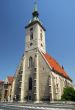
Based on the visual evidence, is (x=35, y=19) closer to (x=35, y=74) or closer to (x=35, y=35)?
(x=35, y=35)

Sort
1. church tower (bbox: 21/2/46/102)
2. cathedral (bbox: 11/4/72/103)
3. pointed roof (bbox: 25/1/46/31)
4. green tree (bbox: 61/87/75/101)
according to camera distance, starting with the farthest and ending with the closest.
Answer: pointed roof (bbox: 25/1/46/31), church tower (bbox: 21/2/46/102), cathedral (bbox: 11/4/72/103), green tree (bbox: 61/87/75/101)

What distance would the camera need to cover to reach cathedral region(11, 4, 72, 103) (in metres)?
38.9

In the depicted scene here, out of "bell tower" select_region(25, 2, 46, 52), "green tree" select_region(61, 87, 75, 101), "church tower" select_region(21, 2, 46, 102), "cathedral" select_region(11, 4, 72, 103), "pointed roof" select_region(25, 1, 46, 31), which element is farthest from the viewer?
"pointed roof" select_region(25, 1, 46, 31)

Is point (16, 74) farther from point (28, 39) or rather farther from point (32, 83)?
point (28, 39)

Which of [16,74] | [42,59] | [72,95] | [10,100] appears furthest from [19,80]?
[72,95]

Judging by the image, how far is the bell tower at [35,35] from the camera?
153 feet

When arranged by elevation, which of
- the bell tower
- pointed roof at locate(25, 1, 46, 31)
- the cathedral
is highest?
pointed roof at locate(25, 1, 46, 31)

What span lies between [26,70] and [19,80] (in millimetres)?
3490

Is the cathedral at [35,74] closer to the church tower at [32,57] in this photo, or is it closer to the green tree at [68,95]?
the church tower at [32,57]

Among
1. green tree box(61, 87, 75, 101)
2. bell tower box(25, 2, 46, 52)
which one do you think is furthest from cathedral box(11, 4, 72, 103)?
green tree box(61, 87, 75, 101)

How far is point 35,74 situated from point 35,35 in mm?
13060

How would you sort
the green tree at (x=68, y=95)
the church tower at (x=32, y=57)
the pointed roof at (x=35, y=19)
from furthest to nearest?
1. the pointed roof at (x=35, y=19)
2. the church tower at (x=32, y=57)
3. the green tree at (x=68, y=95)

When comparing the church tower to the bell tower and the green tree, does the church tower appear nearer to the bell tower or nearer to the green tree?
the bell tower

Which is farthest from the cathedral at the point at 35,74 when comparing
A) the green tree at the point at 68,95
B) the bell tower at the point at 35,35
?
the green tree at the point at 68,95
